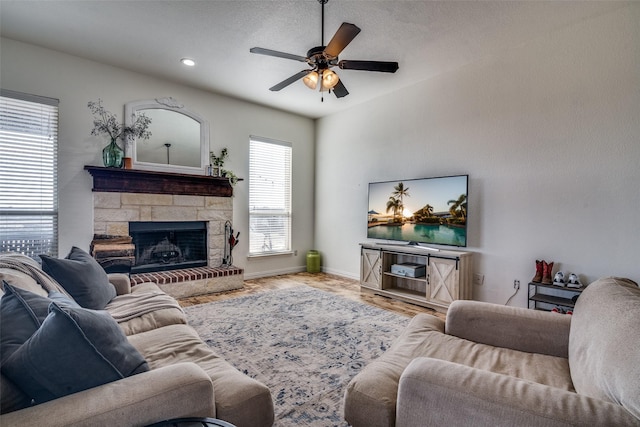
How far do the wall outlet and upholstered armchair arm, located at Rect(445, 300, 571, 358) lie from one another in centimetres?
203

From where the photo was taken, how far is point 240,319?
3.33 m

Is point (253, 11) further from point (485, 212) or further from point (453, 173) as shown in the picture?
point (485, 212)

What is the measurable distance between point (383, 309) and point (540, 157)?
7.79ft

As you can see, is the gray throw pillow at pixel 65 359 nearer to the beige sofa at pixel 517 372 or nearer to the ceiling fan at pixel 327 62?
the beige sofa at pixel 517 372

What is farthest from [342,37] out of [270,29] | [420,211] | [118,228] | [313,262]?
[313,262]

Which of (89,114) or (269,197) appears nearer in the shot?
(89,114)

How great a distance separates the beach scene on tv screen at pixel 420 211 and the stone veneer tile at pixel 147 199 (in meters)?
2.96

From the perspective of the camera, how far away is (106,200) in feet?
12.9

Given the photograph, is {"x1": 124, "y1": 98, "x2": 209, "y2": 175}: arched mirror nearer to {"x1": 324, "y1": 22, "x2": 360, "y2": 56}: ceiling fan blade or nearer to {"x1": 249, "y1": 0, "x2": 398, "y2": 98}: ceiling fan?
{"x1": 249, "y1": 0, "x2": 398, "y2": 98}: ceiling fan

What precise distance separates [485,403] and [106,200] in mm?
4411

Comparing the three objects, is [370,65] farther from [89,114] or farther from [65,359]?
[89,114]

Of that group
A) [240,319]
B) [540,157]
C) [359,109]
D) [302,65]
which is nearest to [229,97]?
[302,65]

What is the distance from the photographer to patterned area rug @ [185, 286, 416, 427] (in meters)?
1.94

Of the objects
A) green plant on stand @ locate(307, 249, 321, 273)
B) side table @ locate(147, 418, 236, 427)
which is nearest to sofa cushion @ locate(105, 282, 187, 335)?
side table @ locate(147, 418, 236, 427)
